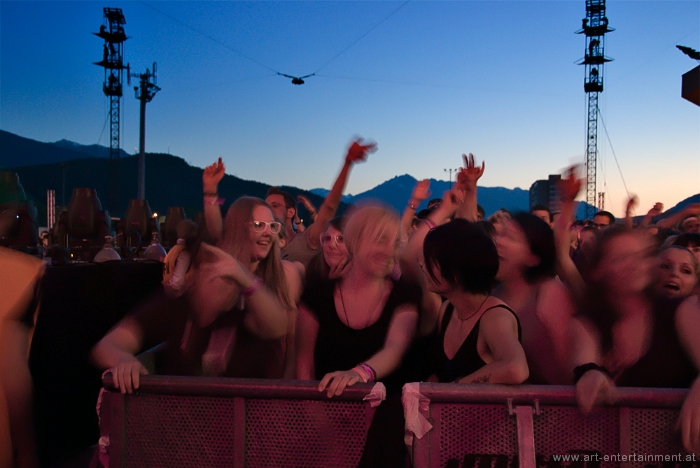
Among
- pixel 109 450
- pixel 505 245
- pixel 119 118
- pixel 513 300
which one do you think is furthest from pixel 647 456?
pixel 119 118

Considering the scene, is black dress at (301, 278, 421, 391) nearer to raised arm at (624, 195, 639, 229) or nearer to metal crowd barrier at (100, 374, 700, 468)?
metal crowd barrier at (100, 374, 700, 468)

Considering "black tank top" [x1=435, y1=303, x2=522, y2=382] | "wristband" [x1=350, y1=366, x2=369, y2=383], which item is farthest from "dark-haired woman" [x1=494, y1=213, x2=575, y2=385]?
"wristband" [x1=350, y1=366, x2=369, y2=383]

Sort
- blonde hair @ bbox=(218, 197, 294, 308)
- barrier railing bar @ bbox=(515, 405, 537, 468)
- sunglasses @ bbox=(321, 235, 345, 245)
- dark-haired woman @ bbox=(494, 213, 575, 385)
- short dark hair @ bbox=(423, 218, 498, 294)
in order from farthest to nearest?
sunglasses @ bbox=(321, 235, 345, 245)
blonde hair @ bbox=(218, 197, 294, 308)
dark-haired woman @ bbox=(494, 213, 575, 385)
short dark hair @ bbox=(423, 218, 498, 294)
barrier railing bar @ bbox=(515, 405, 537, 468)

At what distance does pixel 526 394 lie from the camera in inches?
69.5

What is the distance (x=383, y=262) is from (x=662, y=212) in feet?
16.1

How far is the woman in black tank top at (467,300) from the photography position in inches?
86.9

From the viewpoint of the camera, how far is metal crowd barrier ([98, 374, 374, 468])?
6.13ft

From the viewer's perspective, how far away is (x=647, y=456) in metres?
1.75

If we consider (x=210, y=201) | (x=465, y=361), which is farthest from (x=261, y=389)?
(x=210, y=201)

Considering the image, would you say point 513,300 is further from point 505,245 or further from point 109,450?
point 109,450

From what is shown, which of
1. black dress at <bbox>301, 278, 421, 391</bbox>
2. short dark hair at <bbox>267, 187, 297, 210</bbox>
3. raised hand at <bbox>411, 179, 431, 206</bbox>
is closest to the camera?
black dress at <bbox>301, 278, 421, 391</bbox>

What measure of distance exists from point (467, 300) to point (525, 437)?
692 millimetres

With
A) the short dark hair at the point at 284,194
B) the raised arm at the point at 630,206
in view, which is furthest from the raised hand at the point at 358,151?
the raised arm at the point at 630,206

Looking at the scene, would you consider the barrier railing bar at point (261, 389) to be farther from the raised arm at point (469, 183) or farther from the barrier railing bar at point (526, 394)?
the raised arm at point (469, 183)
